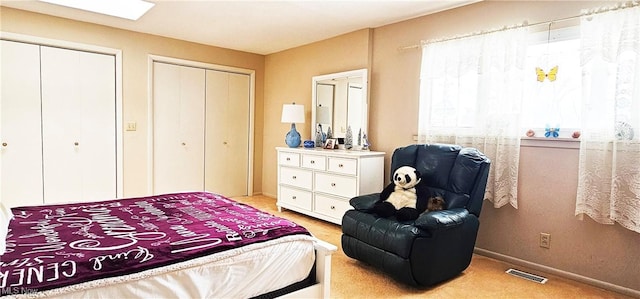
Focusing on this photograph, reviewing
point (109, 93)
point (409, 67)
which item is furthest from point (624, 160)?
point (109, 93)

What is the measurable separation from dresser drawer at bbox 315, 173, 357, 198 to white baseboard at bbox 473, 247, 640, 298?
1284 millimetres

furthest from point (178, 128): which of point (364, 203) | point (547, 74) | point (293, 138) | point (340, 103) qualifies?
point (547, 74)

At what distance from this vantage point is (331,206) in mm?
3998

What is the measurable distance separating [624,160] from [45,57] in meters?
5.29

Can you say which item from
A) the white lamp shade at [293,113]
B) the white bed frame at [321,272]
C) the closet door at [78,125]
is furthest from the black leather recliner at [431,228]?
the closet door at [78,125]

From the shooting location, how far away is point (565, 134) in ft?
8.93

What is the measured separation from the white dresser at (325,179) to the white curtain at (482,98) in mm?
650

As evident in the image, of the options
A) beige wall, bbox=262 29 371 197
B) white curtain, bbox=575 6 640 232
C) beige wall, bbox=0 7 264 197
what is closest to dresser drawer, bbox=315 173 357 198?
beige wall, bbox=262 29 371 197

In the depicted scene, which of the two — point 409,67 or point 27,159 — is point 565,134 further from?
point 27,159

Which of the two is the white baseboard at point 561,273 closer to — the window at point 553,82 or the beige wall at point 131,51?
the window at point 553,82

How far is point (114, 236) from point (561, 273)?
301 centimetres

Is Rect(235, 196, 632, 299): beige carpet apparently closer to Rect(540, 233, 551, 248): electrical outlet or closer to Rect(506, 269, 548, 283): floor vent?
Rect(506, 269, 548, 283): floor vent

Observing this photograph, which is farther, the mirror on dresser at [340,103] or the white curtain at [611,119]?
the mirror on dresser at [340,103]

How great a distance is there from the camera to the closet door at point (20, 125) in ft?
12.2
